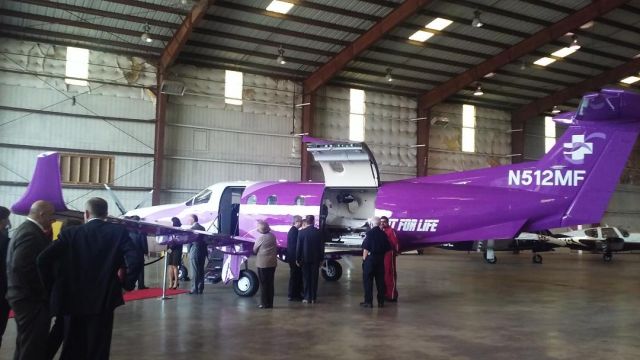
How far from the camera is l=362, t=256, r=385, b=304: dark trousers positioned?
32.6 ft

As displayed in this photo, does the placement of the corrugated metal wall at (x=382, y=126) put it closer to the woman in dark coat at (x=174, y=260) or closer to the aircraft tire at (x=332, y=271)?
the aircraft tire at (x=332, y=271)

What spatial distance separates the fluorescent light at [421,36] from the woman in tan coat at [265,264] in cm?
1905

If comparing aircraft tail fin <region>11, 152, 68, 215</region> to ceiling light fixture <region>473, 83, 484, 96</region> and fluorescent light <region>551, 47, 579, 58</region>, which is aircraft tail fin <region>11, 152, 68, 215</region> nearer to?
ceiling light fixture <region>473, 83, 484, 96</region>

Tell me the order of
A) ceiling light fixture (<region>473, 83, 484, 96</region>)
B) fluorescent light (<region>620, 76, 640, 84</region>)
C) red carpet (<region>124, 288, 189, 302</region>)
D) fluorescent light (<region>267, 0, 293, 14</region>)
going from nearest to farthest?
red carpet (<region>124, 288, 189, 302</region>)
fluorescent light (<region>267, 0, 293, 14</region>)
ceiling light fixture (<region>473, 83, 484, 96</region>)
fluorescent light (<region>620, 76, 640, 84</region>)

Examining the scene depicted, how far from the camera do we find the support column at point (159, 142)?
986 inches

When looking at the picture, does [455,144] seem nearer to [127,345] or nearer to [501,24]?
[501,24]

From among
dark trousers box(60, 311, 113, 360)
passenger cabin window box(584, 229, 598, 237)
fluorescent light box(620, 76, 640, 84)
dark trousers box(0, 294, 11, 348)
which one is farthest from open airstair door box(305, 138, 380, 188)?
fluorescent light box(620, 76, 640, 84)

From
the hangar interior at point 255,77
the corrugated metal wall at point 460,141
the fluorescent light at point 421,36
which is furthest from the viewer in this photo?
the corrugated metal wall at point 460,141

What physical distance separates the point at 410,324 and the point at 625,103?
674cm

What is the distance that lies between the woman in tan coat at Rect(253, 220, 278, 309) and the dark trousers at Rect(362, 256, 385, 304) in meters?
1.74

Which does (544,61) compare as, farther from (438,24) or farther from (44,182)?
(44,182)

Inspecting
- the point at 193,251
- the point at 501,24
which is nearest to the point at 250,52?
the point at 501,24

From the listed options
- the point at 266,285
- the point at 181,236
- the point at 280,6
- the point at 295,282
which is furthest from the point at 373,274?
the point at 280,6

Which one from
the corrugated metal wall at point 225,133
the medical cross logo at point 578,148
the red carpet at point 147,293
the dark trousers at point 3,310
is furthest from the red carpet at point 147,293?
the corrugated metal wall at point 225,133
